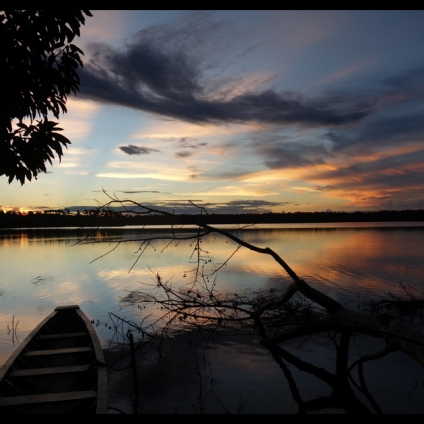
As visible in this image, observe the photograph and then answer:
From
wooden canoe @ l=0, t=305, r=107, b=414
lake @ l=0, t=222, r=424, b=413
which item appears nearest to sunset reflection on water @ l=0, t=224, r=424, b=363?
lake @ l=0, t=222, r=424, b=413

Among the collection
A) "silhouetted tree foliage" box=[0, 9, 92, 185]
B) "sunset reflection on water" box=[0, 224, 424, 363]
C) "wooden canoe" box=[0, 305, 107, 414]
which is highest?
"silhouetted tree foliage" box=[0, 9, 92, 185]

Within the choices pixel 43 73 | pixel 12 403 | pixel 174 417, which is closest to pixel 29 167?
pixel 43 73

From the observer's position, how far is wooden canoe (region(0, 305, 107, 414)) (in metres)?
6.52

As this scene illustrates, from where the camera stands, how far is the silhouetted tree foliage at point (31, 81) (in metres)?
6.03

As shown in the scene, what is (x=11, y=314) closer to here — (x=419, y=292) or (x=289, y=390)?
(x=289, y=390)

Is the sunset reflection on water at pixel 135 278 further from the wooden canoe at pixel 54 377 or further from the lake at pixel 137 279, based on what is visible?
the wooden canoe at pixel 54 377

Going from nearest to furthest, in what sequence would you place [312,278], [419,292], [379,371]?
[379,371] < [419,292] < [312,278]

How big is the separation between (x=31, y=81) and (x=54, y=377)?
578cm

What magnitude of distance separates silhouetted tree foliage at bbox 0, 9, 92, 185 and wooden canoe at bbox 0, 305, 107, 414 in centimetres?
353

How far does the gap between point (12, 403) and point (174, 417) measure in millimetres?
5070

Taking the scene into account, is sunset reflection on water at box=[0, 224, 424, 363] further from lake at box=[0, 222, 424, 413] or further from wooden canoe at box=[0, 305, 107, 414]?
wooden canoe at box=[0, 305, 107, 414]

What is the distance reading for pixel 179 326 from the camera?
14.0m
